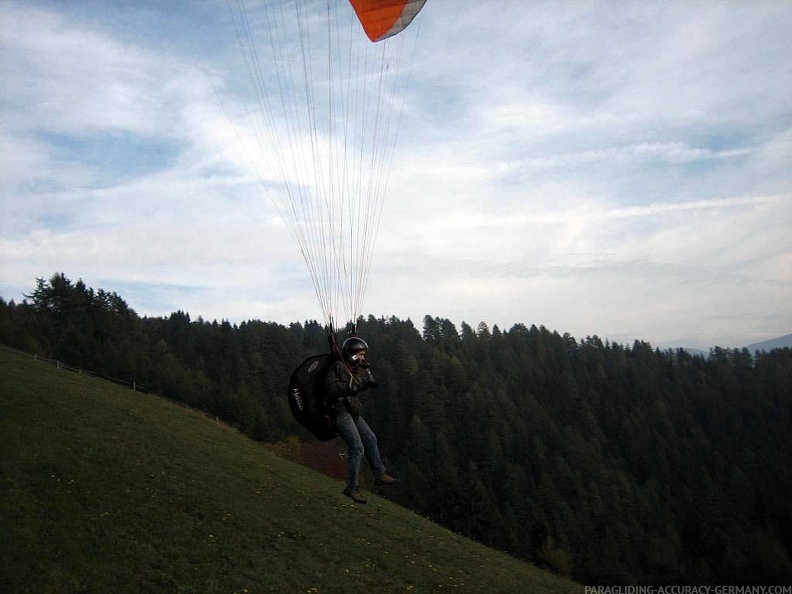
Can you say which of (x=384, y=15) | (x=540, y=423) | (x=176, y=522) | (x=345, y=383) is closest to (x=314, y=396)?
(x=345, y=383)

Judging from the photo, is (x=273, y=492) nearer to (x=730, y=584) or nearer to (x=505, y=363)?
→ (x=730, y=584)

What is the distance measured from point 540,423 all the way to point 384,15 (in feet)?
320

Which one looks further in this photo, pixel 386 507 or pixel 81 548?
pixel 386 507

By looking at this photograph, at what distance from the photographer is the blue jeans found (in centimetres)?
1033

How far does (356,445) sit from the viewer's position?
1036 cm

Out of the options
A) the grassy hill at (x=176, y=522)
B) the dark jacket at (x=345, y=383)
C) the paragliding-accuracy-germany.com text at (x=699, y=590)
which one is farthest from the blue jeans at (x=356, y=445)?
the paragliding-accuracy-germany.com text at (x=699, y=590)

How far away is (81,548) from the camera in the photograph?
47.6ft

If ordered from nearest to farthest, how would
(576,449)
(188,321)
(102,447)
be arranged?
(102,447)
(576,449)
(188,321)

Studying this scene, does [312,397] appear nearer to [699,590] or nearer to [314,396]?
[314,396]

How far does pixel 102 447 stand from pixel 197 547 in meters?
9.46

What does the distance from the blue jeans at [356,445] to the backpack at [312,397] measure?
0.23m

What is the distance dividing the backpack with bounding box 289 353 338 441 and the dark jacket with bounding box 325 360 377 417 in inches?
4.8

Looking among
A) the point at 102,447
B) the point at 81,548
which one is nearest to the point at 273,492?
the point at 102,447

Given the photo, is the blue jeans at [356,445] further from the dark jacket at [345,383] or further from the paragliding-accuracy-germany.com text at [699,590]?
the paragliding-accuracy-germany.com text at [699,590]
